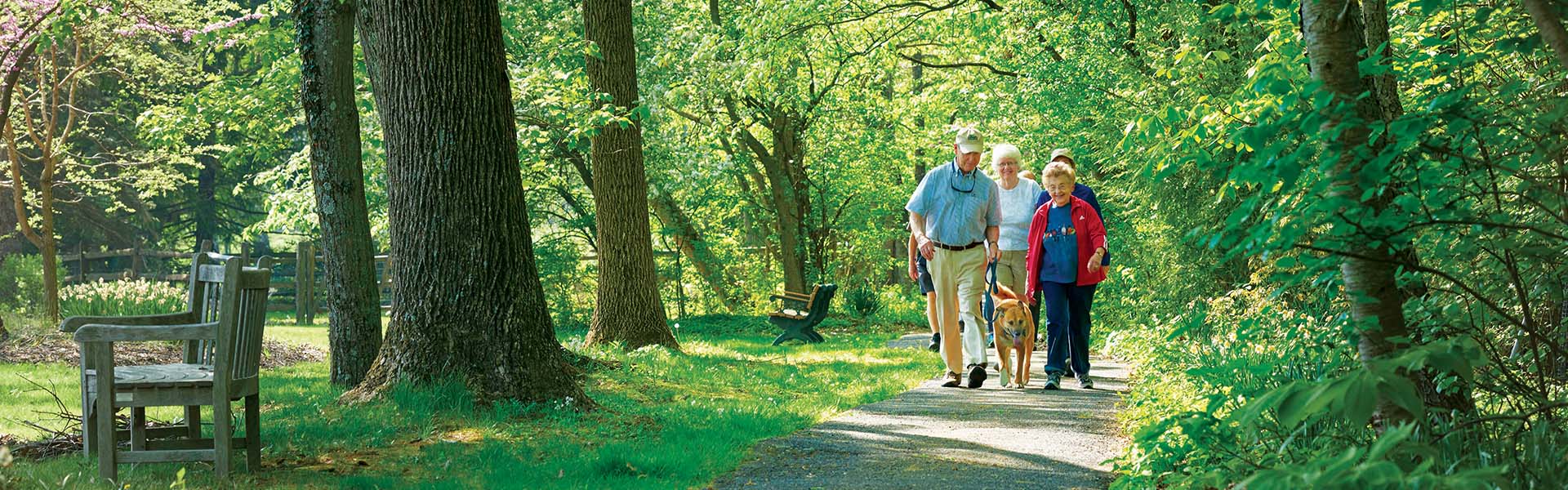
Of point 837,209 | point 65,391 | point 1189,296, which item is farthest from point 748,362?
point 837,209

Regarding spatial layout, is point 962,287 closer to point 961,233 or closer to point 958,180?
point 961,233

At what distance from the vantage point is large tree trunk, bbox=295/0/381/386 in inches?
362

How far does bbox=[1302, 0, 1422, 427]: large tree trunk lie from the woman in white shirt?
6.40 metres

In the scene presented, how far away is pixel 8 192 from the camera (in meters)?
24.8

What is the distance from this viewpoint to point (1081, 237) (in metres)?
8.98

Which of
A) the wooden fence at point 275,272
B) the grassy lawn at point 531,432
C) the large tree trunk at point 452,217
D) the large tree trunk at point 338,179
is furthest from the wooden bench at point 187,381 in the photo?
the wooden fence at point 275,272

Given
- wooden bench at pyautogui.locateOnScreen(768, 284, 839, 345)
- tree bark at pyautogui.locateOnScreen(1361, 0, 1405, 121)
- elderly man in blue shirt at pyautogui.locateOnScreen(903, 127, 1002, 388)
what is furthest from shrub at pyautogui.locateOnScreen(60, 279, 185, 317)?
tree bark at pyautogui.locateOnScreen(1361, 0, 1405, 121)

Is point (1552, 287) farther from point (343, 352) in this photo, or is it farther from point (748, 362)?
point (748, 362)

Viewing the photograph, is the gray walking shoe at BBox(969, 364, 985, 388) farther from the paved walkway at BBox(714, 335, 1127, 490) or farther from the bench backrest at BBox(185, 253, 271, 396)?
the bench backrest at BBox(185, 253, 271, 396)

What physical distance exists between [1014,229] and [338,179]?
5311 millimetres

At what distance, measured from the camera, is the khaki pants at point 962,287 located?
892 cm

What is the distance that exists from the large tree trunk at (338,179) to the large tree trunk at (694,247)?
12.7 metres

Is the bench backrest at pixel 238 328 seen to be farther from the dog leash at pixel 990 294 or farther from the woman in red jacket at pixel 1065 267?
the woman in red jacket at pixel 1065 267

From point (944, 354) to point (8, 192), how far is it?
22.9 m
